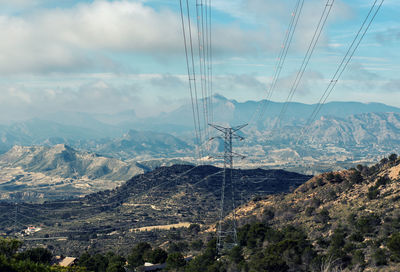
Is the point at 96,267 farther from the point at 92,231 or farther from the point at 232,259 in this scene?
the point at 92,231

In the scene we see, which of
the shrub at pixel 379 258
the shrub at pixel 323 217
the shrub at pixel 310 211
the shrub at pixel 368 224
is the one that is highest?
the shrub at pixel 368 224

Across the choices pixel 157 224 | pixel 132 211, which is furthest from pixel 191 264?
pixel 132 211

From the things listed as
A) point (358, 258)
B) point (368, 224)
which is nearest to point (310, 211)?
point (368, 224)

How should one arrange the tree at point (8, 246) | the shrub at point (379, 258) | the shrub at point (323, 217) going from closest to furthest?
the shrub at point (379, 258)
the tree at point (8, 246)
the shrub at point (323, 217)

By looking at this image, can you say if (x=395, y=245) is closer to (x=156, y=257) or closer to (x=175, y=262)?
(x=175, y=262)

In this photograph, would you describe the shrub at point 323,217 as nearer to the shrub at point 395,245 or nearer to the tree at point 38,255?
the shrub at point 395,245

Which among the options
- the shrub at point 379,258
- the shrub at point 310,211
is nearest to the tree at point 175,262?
the shrub at point 379,258

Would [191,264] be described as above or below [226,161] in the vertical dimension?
below

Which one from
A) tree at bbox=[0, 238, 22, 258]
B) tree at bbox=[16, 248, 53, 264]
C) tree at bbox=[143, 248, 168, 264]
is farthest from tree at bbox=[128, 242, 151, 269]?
tree at bbox=[0, 238, 22, 258]
